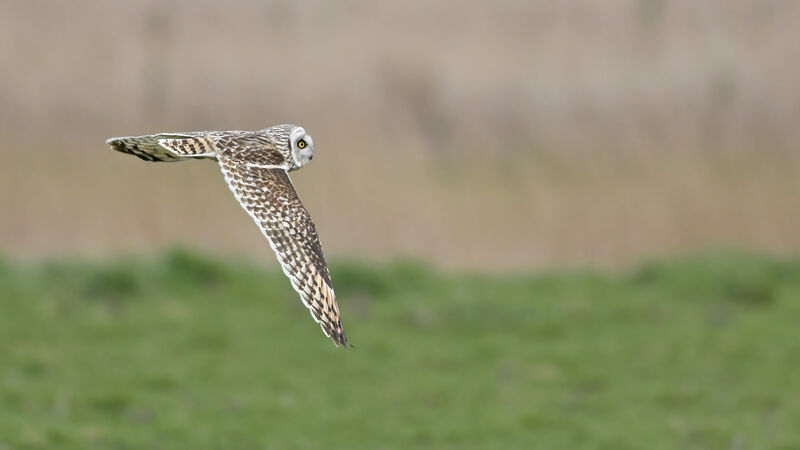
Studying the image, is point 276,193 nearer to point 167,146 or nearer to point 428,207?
point 167,146

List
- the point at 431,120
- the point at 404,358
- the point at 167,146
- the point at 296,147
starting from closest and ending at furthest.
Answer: the point at 167,146
the point at 296,147
the point at 404,358
the point at 431,120

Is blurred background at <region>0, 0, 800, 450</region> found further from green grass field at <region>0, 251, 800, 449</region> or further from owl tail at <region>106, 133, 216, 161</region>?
owl tail at <region>106, 133, 216, 161</region>

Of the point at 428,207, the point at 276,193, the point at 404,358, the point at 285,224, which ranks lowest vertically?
the point at 404,358

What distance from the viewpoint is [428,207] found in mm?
15852

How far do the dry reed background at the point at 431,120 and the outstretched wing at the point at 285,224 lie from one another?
32.7 ft

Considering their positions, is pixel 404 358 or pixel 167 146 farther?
pixel 404 358

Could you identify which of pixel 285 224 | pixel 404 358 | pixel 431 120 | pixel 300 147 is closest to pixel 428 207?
pixel 431 120

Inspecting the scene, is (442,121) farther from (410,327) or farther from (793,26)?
(793,26)

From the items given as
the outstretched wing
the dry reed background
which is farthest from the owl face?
the dry reed background

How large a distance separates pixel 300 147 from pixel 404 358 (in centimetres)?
938

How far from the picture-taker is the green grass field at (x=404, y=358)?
11102 millimetres

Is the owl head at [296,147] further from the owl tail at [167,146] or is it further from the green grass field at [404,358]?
the green grass field at [404,358]

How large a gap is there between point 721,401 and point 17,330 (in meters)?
7.99

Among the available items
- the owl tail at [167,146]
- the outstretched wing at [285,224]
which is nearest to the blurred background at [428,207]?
the owl tail at [167,146]
